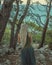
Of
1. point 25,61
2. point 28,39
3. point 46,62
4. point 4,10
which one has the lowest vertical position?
point 46,62

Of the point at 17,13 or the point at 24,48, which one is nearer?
the point at 24,48

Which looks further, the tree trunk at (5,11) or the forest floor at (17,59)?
the forest floor at (17,59)

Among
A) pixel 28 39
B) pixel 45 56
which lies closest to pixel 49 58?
pixel 45 56

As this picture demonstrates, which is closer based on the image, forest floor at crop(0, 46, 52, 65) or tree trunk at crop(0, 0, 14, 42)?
tree trunk at crop(0, 0, 14, 42)

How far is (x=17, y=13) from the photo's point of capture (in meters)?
12.3

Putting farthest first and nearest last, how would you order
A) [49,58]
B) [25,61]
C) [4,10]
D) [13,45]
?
[13,45]
[49,58]
[4,10]
[25,61]

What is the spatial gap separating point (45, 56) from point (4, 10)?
3.32 m

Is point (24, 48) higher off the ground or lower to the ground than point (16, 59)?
higher

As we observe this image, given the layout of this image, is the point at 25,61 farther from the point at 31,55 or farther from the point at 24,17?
the point at 24,17

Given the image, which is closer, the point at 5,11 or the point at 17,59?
the point at 5,11

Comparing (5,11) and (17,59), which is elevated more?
(5,11)

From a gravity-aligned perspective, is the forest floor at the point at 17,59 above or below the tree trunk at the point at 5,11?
below

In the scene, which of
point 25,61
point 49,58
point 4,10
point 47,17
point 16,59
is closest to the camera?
point 25,61

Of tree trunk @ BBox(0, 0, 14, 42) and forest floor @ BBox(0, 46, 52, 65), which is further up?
tree trunk @ BBox(0, 0, 14, 42)
